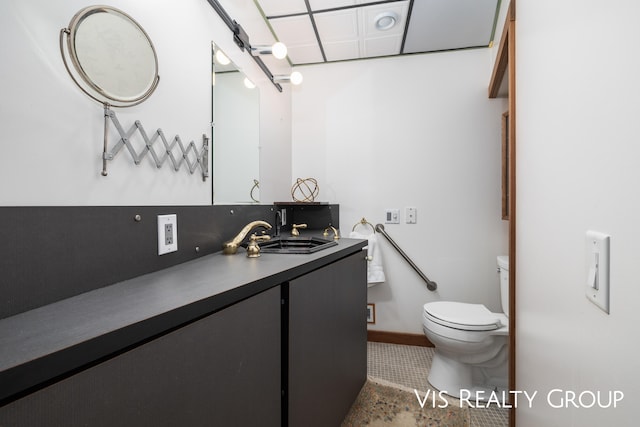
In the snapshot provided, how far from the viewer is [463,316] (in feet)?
5.47

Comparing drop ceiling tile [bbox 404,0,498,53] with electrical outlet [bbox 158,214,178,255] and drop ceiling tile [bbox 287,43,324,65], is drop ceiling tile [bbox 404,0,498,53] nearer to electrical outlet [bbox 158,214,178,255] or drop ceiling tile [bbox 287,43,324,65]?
drop ceiling tile [bbox 287,43,324,65]

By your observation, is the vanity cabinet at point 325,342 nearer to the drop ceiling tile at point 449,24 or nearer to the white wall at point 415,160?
the white wall at point 415,160

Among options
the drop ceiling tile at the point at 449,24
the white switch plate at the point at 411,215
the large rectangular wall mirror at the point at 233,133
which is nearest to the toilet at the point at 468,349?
the white switch plate at the point at 411,215

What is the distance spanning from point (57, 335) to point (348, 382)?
1.17 meters

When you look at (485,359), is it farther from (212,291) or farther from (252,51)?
(252,51)

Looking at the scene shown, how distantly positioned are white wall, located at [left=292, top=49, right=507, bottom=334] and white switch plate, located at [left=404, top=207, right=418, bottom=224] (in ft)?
0.12

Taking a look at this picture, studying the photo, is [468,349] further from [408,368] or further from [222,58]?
[222,58]

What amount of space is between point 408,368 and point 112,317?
74.0 inches

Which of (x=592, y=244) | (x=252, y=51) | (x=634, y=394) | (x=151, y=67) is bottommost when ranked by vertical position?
(x=634, y=394)

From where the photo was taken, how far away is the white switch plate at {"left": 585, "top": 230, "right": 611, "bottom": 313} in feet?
1.53

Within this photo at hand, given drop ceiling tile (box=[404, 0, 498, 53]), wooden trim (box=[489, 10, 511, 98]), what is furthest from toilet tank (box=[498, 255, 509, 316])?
drop ceiling tile (box=[404, 0, 498, 53])

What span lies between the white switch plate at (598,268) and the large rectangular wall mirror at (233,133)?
1.26m

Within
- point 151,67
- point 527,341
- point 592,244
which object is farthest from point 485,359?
point 151,67

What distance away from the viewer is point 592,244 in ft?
1.67
